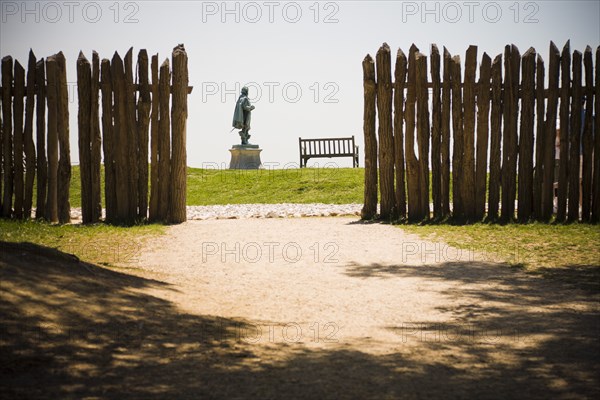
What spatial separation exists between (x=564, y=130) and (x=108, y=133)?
7692mm

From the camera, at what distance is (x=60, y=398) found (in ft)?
10.5

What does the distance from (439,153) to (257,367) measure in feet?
25.9

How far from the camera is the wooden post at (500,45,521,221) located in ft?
35.6

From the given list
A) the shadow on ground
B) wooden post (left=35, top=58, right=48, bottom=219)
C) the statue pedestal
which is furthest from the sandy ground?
the statue pedestal

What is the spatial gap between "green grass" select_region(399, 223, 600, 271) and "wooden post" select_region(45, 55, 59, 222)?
19.9 ft

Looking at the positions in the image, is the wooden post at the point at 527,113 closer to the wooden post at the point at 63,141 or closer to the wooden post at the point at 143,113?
the wooden post at the point at 143,113

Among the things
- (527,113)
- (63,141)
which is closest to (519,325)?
(527,113)

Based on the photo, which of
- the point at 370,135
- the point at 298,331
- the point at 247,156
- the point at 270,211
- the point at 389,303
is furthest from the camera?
the point at 247,156

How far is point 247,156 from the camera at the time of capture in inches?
979

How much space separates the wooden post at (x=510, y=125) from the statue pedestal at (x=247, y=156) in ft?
48.4

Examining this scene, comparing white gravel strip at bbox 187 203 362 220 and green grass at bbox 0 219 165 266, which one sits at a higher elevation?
white gravel strip at bbox 187 203 362 220

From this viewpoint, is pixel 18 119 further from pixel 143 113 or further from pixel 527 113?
pixel 527 113

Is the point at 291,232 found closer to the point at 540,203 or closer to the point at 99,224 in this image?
the point at 99,224

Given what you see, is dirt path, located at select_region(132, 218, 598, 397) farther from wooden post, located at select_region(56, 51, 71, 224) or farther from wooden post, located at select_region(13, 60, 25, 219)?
wooden post, located at select_region(13, 60, 25, 219)
